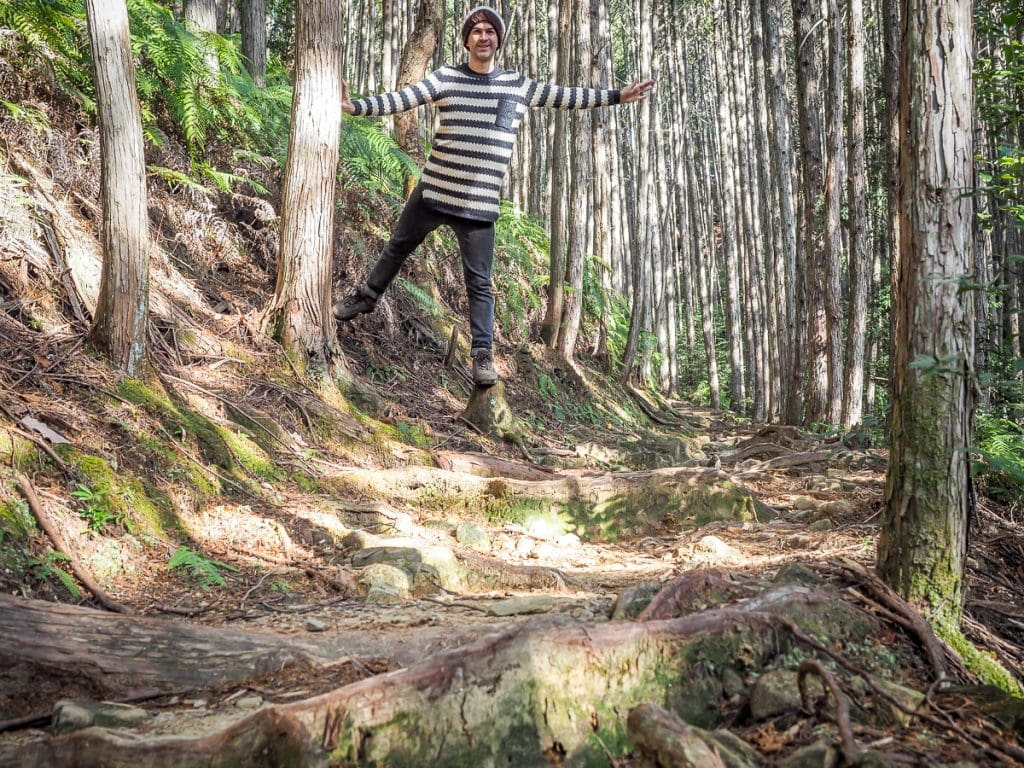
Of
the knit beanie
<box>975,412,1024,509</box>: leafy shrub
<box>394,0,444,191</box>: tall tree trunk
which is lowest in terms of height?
<box>975,412,1024,509</box>: leafy shrub

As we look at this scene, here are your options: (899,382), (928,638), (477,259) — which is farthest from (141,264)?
(928,638)

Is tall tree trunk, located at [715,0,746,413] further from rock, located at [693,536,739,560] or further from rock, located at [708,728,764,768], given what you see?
rock, located at [708,728,764,768]

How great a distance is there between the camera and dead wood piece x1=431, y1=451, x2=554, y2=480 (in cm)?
553

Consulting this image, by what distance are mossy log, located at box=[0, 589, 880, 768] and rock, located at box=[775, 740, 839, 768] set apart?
39 cm

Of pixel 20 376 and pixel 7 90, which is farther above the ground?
pixel 7 90

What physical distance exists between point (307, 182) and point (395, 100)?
1071mm

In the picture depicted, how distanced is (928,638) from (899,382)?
0.88 meters

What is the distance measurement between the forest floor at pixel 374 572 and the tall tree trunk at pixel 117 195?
226mm

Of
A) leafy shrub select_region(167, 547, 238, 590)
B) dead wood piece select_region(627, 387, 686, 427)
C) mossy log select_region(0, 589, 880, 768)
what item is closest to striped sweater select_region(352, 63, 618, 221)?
leafy shrub select_region(167, 547, 238, 590)

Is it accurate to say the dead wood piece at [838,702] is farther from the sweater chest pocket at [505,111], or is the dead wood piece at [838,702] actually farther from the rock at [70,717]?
the sweater chest pocket at [505,111]

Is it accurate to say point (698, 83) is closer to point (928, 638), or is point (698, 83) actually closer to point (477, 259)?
point (477, 259)

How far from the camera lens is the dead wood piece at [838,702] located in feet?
5.50

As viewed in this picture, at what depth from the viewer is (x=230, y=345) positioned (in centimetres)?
548

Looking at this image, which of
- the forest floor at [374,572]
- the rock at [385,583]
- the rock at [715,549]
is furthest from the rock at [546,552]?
the rock at [385,583]
